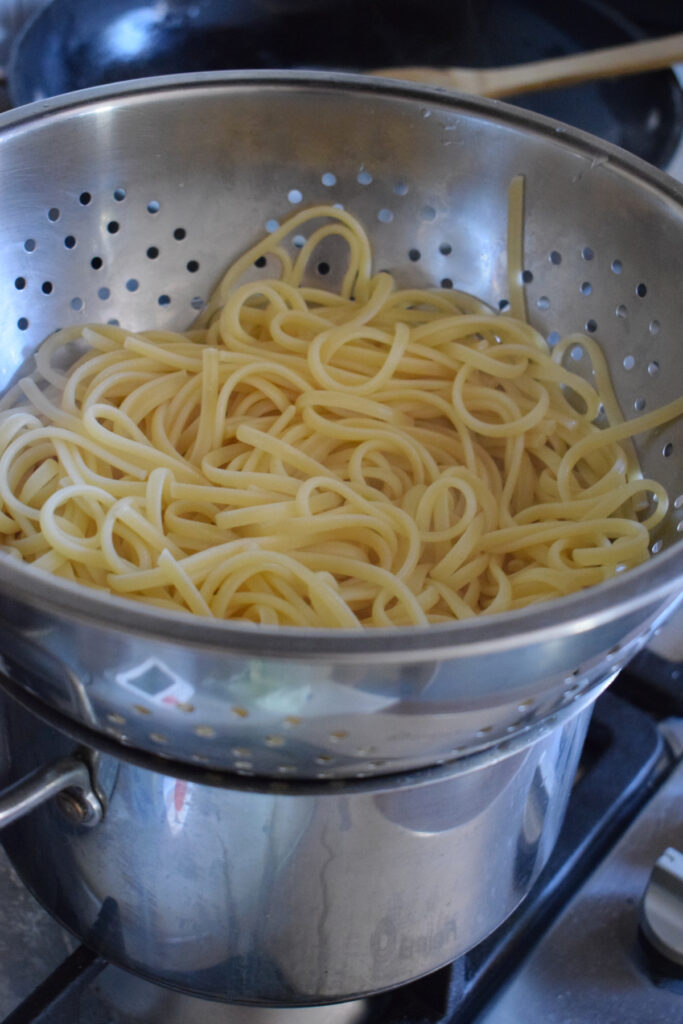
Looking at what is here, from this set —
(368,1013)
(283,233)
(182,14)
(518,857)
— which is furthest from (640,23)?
(368,1013)

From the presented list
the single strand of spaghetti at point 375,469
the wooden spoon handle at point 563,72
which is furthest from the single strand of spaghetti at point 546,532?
the wooden spoon handle at point 563,72

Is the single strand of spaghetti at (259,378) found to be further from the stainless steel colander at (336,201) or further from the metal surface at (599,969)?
the metal surface at (599,969)

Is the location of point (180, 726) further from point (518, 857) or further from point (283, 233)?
point (283, 233)

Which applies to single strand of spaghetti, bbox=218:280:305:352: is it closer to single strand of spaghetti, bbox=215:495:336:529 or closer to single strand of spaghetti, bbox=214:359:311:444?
single strand of spaghetti, bbox=214:359:311:444

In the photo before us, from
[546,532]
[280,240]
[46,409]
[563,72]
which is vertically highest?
[563,72]

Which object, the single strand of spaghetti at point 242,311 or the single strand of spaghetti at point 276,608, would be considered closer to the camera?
the single strand of spaghetti at point 276,608

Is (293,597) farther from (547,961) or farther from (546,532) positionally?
(547,961)

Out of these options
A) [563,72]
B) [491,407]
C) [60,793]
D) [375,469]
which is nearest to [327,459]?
[375,469]
